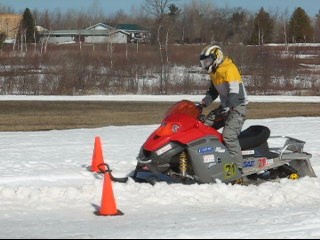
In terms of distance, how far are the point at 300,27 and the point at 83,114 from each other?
60.0 meters

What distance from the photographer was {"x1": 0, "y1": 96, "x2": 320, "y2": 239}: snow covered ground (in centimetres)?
638

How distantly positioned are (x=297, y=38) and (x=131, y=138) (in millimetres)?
69152

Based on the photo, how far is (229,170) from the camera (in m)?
8.68

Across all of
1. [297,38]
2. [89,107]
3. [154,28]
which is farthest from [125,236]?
[297,38]

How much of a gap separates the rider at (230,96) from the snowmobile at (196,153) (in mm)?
129

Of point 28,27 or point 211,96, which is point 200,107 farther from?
point 28,27

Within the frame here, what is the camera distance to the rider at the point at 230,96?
8734 mm

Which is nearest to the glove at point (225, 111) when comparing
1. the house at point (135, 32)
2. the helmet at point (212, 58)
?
the helmet at point (212, 58)

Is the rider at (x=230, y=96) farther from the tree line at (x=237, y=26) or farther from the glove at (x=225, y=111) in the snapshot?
the tree line at (x=237, y=26)

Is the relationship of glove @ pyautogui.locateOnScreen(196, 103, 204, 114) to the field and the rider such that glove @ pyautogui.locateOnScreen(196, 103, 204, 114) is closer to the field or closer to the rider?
the rider

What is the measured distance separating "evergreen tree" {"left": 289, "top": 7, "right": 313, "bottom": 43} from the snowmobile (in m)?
73.0

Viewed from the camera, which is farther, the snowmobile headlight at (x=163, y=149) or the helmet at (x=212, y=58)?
the helmet at (x=212, y=58)

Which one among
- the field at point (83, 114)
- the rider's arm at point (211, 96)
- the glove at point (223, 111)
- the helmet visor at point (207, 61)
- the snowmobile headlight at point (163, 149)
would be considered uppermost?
the helmet visor at point (207, 61)

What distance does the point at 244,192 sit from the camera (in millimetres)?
8289
